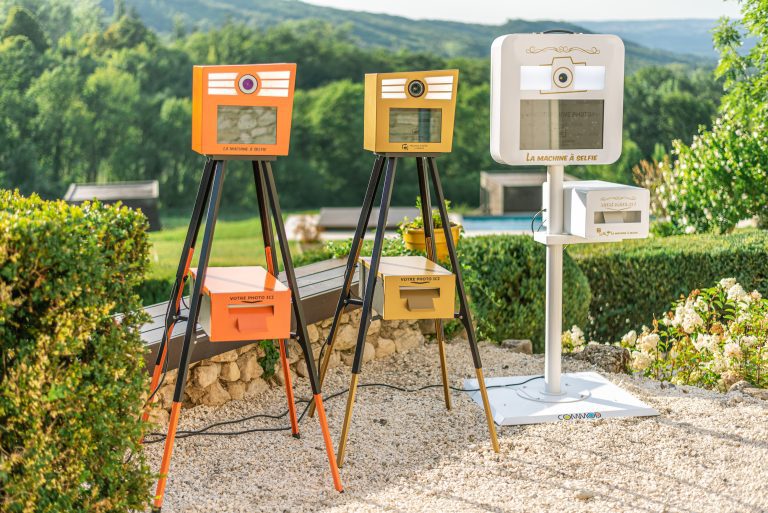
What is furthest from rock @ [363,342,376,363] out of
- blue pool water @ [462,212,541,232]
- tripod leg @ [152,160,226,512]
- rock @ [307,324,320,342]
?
blue pool water @ [462,212,541,232]

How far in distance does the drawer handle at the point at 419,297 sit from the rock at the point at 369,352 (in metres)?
1.09

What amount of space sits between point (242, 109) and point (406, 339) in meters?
1.78

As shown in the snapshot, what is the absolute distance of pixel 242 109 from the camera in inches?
107

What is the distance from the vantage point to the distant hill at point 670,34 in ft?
64.6

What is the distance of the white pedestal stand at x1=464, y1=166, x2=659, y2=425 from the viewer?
3381 mm

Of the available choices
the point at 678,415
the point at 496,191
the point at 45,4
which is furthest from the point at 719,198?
the point at 45,4

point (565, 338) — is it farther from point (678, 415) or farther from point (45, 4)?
point (45, 4)

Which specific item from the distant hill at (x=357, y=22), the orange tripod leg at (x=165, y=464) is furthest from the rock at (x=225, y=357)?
the distant hill at (x=357, y=22)

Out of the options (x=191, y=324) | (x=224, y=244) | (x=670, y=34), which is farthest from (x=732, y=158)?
(x=670, y=34)

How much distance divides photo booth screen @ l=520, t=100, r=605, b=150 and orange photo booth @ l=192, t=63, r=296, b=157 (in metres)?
0.97

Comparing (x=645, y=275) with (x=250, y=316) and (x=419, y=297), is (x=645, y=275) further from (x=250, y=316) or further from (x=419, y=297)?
(x=250, y=316)

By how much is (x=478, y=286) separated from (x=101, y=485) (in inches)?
96.6

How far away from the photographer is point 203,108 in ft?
8.85

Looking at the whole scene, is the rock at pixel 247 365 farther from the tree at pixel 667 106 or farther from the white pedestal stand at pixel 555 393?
the tree at pixel 667 106
